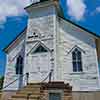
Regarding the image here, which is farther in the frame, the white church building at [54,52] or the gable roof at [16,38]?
the gable roof at [16,38]

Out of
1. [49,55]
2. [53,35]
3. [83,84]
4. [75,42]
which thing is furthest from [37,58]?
[83,84]

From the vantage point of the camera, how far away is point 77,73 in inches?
472

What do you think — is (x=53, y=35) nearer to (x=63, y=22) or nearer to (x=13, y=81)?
(x=63, y=22)

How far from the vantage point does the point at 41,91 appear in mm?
10438

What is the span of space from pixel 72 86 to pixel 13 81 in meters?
5.13

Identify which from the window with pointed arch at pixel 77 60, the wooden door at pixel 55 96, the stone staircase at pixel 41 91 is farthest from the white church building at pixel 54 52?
the wooden door at pixel 55 96

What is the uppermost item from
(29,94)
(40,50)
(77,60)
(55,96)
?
(40,50)

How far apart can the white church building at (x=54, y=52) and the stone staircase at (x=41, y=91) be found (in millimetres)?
1004

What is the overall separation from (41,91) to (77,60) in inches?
148

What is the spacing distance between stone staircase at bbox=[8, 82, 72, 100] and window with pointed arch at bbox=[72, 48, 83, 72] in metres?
1.62

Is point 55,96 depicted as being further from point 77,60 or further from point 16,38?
point 16,38

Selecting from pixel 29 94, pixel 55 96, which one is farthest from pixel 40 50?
pixel 29 94

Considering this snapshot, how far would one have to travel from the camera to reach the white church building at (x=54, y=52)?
38.9 ft

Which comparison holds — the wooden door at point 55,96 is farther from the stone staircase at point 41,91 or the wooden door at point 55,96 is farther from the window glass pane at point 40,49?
the window glass pane at point 40,49
